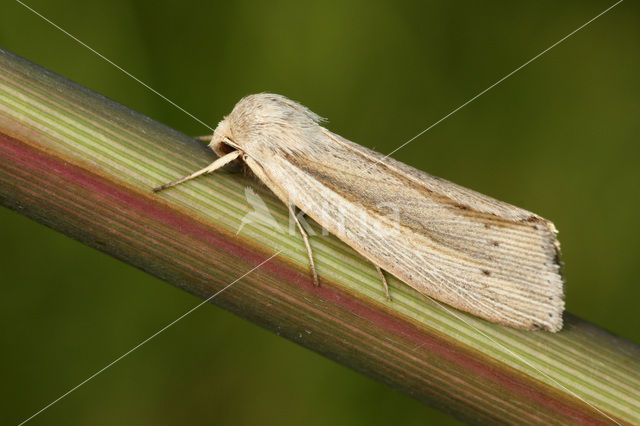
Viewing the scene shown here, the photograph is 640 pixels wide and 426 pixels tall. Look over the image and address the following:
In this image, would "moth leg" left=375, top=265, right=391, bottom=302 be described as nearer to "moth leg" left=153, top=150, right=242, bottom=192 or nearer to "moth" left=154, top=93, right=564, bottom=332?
"moth" left=154, top=93, right=564, bottom=332

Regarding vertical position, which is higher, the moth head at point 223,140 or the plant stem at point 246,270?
the moth head at point 223,140

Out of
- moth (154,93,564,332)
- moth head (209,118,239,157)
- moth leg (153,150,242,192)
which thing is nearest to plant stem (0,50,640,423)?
moth leg (153,150,242,192)

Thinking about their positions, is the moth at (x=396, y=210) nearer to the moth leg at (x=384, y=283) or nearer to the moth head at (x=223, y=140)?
the moth head at (x=223, y=140)

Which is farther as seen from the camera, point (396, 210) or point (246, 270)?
point (396, 210)

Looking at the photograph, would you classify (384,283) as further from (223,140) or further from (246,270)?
(223,140)

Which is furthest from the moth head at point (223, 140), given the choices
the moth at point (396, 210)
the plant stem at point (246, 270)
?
the plant stem at point (246, 270)

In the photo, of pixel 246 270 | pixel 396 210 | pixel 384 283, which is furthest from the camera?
pixel 396 210

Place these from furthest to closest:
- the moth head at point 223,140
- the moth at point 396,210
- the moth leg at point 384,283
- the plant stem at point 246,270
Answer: the moth head at point 223,140
the moth at point 396,210
the moth leg at point 384,283
the plant stem at point 246,270

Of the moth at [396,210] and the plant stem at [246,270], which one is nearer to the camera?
the plant stem at [246,270]

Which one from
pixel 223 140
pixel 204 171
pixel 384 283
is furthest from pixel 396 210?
→ pixel 204 171
